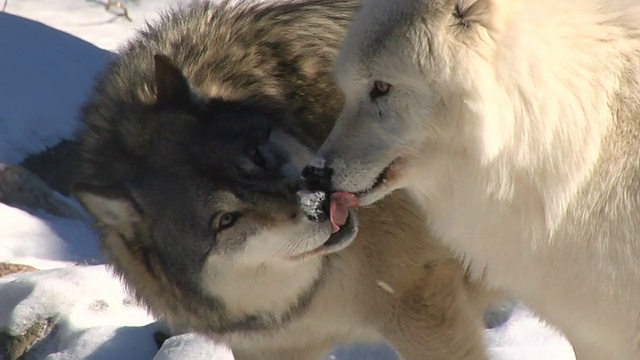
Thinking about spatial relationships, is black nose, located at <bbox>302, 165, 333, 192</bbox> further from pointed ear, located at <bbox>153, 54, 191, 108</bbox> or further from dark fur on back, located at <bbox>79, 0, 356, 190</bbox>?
pointed ear, located at <bbox>153, 54, 191, 108</bbox>

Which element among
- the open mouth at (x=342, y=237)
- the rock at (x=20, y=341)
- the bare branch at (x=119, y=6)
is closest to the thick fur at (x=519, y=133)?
the open mouth at (x=342, y=237)

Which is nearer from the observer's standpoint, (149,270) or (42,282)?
(149,270)

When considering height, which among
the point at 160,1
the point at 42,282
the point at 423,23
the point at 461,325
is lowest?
the point at 160,1

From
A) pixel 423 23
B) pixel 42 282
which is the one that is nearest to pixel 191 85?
pixel 423 23

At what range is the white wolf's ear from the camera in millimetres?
2666

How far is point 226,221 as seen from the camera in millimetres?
3297

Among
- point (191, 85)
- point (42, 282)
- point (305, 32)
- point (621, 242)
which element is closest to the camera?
point (621, 242)

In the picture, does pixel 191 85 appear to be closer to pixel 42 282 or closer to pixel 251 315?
pixel 251 315

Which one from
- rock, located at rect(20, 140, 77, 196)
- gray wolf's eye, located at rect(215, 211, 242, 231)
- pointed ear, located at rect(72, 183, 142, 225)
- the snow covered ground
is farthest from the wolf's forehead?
rock, located at rect(20, 140, 77, 196)

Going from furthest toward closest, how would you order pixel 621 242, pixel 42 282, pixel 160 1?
pixel 160 1
pixel 42 282
pixel 621 242

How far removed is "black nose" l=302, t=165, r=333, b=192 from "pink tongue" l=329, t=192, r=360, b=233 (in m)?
0.05

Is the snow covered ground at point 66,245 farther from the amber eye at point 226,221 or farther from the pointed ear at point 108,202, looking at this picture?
the amber eye at point 226,221

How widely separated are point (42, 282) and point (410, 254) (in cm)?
230

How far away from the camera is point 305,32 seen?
3746 mm
